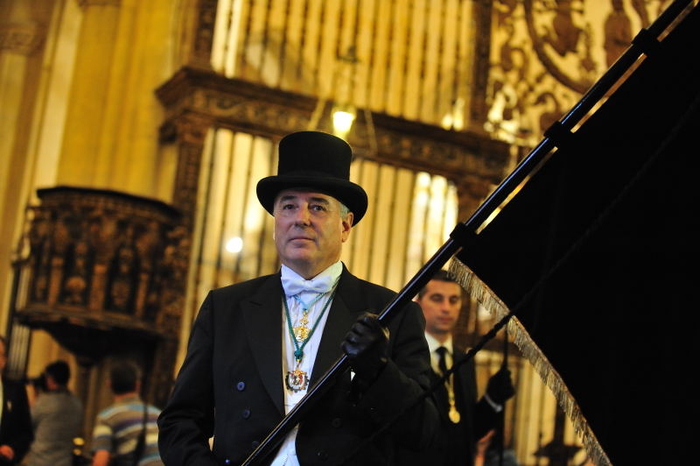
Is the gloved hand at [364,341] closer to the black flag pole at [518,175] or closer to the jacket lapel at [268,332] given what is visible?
the black flag pole at [518,175]

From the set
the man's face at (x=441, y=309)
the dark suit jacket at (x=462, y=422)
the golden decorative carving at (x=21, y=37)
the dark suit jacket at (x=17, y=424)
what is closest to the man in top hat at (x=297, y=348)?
the dark suit jacket at (x=462, y=422)

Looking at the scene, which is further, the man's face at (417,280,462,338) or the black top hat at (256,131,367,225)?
the man's face at (417,280,462,338)

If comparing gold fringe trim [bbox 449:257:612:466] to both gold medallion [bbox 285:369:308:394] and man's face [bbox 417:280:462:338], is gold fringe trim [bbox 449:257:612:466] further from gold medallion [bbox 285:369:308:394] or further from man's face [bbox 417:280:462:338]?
man's face [bbox 417:280:462:338]

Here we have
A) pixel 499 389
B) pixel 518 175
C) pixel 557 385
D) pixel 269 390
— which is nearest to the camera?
pixel 518 175

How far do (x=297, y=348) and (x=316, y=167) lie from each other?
16.5 inches

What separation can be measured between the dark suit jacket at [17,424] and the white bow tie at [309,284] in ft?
11.6

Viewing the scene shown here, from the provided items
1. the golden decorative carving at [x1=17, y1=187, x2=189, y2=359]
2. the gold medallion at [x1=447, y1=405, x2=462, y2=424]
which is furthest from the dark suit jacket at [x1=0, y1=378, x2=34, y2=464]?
the gold medallion at [x1=447, y1=405, x2=462, y2=424]

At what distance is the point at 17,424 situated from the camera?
5.79m

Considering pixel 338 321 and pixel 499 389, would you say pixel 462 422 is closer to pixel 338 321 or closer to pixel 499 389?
pixel 499 389

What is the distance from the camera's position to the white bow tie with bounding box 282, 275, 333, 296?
101 inches

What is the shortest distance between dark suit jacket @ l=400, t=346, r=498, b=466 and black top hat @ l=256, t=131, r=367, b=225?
1.53m

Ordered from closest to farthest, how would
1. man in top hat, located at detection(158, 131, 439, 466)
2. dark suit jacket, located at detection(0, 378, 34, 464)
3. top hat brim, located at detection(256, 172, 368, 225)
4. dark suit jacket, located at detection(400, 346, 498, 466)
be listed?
1. man in top hat, located at detection(158, 131, 439, 466)
2. top hat brim, located at detection(256, 172, 368, 225)
3. dark suit jacket, located at detection(400, 346, 498, 466)
4. dark suit jacket, located at detection(0, 378, 34, 464)

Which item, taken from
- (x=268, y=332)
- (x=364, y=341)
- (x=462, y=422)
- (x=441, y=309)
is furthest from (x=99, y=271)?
(x=364, y=341)

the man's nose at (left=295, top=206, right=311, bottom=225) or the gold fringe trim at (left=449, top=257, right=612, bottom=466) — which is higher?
the man's nose at (left=295, top=206, right=311, bottom=225)
